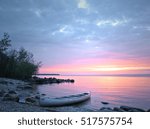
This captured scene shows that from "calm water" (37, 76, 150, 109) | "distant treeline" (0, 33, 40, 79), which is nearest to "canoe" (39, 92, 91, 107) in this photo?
"calm water" (37, 76, 150, 109)

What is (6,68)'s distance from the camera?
48969 millimetres

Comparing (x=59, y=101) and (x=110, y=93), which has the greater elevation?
(x=59, y=101)

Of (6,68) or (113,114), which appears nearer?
(113,114)

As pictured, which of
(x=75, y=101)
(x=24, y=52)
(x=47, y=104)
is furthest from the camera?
(x=24, y=52)

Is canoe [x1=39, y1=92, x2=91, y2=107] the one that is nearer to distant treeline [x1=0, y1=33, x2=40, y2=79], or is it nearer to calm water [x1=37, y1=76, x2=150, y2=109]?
calm water [x1=37, y1=76, x2=150, y2=109]

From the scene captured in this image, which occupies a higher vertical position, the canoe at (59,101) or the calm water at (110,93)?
the canoe at (59,101)

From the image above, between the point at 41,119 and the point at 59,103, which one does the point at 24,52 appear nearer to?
the point at 59,103

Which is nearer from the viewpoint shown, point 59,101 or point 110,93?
point 59,101

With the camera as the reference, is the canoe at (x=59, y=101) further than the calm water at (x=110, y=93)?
No

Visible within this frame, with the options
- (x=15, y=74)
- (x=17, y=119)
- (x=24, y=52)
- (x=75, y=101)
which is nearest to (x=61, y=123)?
(x=17, y=119)

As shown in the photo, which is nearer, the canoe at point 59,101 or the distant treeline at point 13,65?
the canoe at point 59,101

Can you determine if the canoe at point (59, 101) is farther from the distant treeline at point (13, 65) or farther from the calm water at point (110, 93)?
the distant treeline at point (13, 65)

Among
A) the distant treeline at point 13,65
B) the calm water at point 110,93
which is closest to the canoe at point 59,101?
the calm water at point 110,93

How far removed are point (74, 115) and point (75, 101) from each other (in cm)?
1440
